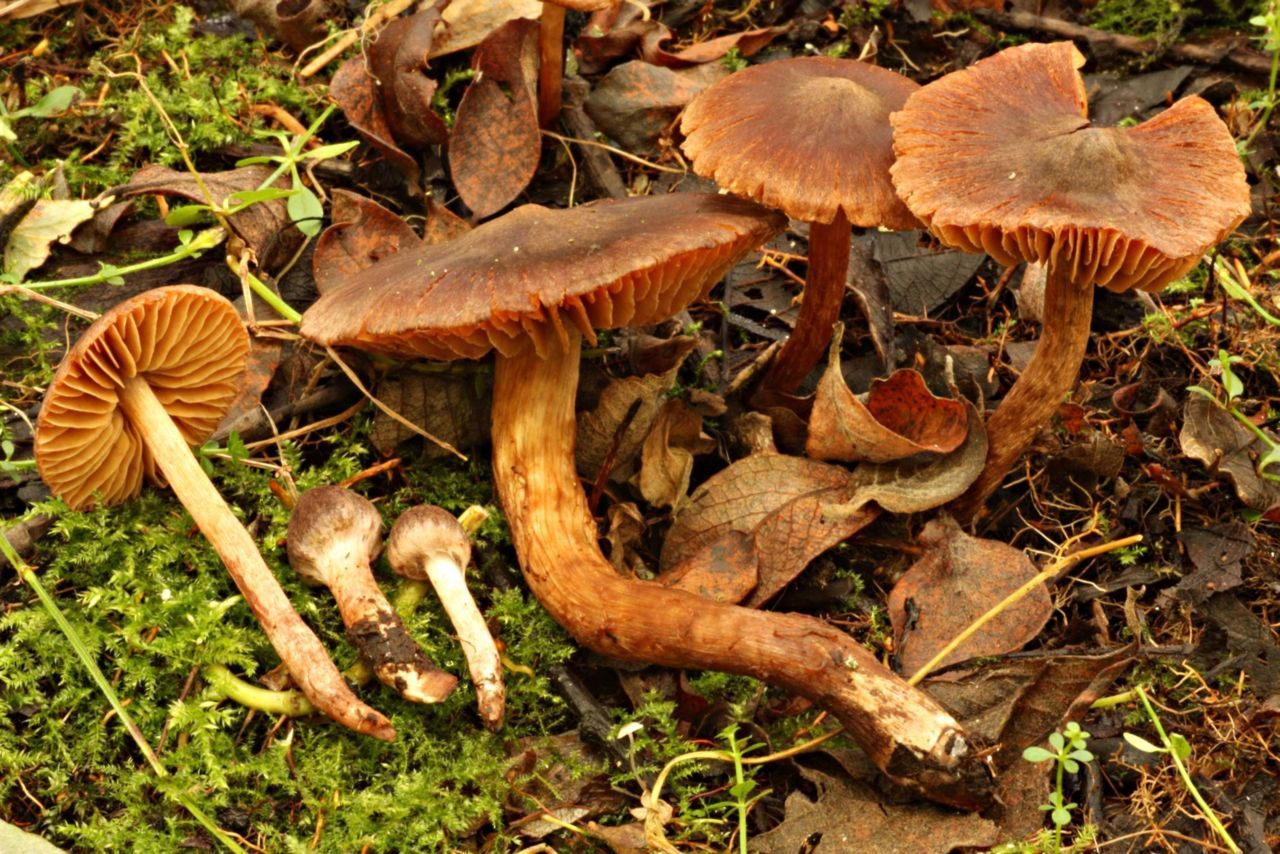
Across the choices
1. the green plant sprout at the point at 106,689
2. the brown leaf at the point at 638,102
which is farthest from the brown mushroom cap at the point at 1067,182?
the green plant sprout at the point at 106,689

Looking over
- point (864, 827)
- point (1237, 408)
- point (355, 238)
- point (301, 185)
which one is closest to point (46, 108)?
point (301, 185)

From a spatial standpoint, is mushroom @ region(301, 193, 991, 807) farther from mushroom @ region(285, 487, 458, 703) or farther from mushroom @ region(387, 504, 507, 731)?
mushroom @ region(285, 487, 458, 703)

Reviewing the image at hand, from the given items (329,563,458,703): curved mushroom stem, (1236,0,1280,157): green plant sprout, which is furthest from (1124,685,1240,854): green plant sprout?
(1236,0,1280,157): green plant sprout

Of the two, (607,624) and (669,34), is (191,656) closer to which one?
(607,624)

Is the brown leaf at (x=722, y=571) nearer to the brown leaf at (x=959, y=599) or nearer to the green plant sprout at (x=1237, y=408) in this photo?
the brown leaf at (x=959, y=599)

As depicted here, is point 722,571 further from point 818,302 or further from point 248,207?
point 248,207

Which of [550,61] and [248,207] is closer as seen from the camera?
[248,207]
